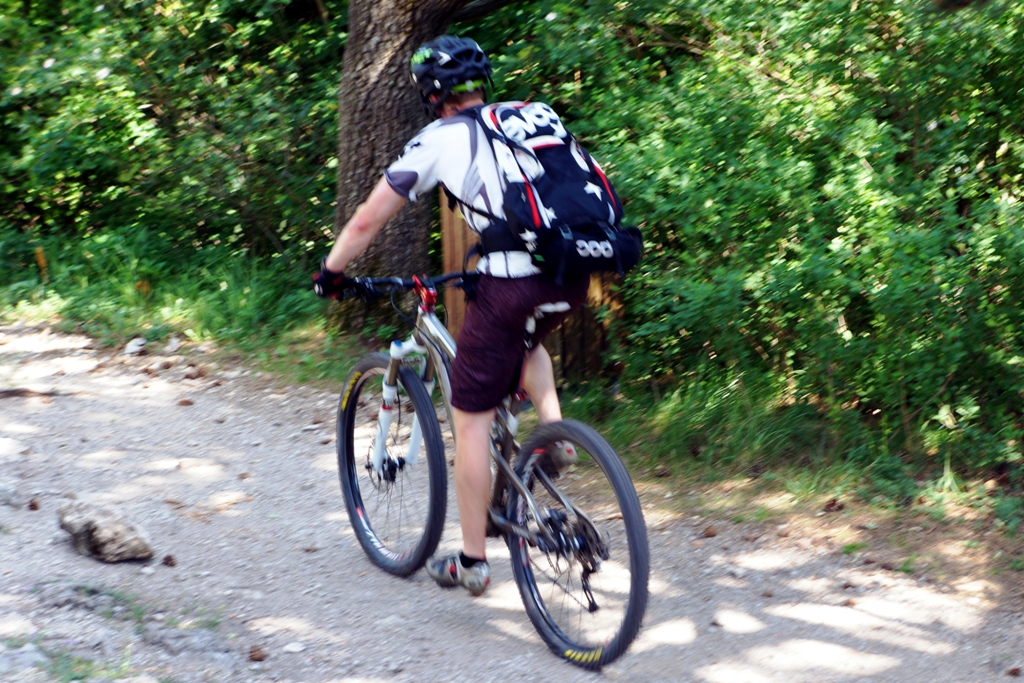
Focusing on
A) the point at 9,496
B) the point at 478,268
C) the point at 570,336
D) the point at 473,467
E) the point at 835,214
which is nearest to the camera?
the point at 478,268

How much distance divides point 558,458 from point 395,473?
1.05 m

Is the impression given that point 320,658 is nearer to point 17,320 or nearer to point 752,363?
point 752,363

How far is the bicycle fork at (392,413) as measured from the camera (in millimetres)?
4055

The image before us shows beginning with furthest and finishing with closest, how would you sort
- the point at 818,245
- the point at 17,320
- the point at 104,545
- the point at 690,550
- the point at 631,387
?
the point at 17,320 → the point at 631,387 → the point at 818,245 → the point at 690,550 → the point at 104,545

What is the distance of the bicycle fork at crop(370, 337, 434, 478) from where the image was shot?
4.05 m

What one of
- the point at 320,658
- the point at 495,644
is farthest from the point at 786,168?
the point at 320,658

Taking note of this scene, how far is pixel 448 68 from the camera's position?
11.3ft

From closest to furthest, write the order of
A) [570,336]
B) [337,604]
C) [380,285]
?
[380,285]
[337,604]
[570,336]

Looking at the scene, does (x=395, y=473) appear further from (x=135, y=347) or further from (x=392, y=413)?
(x=135, y=347)

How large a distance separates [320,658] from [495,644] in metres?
0.64

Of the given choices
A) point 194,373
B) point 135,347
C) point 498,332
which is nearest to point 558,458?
point 498,332

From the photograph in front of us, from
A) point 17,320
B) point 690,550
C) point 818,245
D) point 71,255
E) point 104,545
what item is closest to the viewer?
point 104,545

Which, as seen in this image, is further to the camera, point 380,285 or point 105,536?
point 105,536

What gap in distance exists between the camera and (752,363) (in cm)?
550
